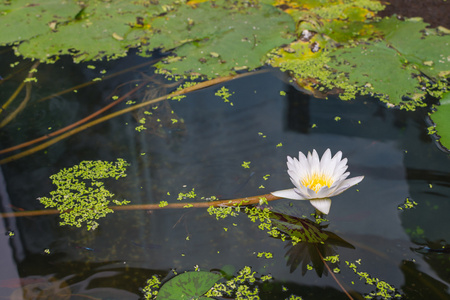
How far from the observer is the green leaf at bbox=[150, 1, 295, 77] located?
109 inches

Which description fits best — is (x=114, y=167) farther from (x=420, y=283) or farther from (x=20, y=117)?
(x=420, y=283)

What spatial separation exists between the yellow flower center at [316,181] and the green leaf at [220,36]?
4.28ft

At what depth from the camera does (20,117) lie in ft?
8.11

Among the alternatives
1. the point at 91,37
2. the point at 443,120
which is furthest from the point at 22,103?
the point at 443,120

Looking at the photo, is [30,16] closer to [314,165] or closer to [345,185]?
[314,165]

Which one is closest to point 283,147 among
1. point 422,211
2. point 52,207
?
point 422,211

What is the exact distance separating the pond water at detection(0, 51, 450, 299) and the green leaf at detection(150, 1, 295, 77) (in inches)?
8.9

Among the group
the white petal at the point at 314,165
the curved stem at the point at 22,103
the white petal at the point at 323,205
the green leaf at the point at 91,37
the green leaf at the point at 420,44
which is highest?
the green leaf at the point at 91,37

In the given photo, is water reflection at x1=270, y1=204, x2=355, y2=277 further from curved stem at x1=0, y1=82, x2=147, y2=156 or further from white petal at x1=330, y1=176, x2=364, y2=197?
curved stem at x1=0, y1=82, x2=147, y2=156

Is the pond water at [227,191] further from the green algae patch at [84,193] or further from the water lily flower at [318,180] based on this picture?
the water lily flower at [318,180]

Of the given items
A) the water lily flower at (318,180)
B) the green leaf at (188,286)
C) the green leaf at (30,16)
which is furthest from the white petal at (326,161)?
the green leaf at (30,16)

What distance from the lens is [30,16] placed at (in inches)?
128

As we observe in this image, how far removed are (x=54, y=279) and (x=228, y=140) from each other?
47.0 inches

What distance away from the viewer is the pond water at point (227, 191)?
155 centimetres
